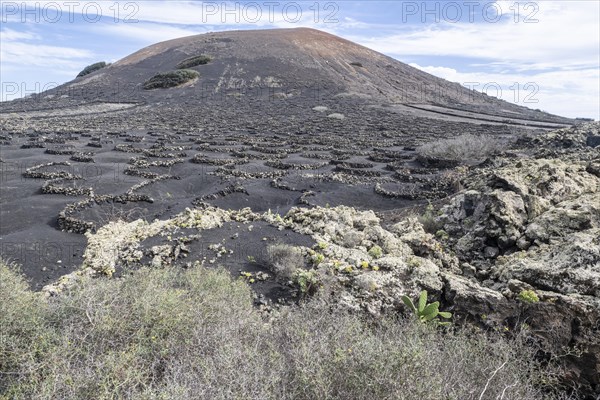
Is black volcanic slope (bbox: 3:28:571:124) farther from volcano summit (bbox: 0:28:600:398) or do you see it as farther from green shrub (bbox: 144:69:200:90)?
volcano summit (bbox: 0:28:600:398)

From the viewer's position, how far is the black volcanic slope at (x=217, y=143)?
34.9 feet

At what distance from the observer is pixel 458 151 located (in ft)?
57.7

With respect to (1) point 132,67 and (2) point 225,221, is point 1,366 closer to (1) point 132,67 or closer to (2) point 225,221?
(2) point 225,221

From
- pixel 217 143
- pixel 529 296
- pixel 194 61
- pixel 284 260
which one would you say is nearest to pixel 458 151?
pixel 217 143

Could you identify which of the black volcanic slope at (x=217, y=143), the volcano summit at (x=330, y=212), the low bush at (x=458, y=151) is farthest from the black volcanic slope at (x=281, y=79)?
the low bush at (x=458, y=151)

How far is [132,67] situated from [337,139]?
41.2m

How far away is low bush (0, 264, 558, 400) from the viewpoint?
2959 millimetres

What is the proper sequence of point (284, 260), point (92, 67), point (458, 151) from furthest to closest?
point (92, 67)
point (458, 151)
point (284, 260)

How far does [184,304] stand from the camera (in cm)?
398

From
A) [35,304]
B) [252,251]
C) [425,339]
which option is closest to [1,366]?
[35,304]

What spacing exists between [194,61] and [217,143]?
35.0 metres

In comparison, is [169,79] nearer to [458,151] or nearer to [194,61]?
[194,61]

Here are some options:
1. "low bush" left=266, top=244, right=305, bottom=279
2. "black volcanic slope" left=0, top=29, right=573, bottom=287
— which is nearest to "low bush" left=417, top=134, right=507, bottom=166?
"black volcanic slope" left=0, top=29, right=573, bottom=287

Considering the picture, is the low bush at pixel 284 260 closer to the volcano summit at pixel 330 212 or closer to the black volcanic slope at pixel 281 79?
the volcano summit at pixel 330 212
